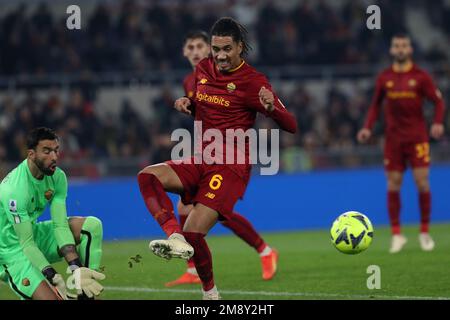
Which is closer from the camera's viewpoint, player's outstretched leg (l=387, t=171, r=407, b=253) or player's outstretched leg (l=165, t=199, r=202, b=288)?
player's outstretched leg (l=165, t=199, r=202, b=288)

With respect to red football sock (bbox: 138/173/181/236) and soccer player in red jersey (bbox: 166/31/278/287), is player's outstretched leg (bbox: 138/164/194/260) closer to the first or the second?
red football sock (bbox: 138/173/181/236)

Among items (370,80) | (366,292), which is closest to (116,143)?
(370,80)

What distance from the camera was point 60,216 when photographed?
27.0 ft

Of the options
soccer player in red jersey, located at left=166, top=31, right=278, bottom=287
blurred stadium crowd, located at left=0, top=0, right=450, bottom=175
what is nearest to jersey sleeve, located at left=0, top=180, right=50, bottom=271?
soccer player in red jersey, located at left=166, top=31, right=278, bottom=287

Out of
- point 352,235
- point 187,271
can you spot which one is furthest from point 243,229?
point 352,235

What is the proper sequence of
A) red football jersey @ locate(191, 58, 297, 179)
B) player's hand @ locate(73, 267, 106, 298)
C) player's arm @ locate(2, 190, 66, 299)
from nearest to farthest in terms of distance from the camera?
player's hand @ locate(73, 267, 106, 298) → player's arm @ locate(2, 190, 66, 299) → red football jersey @ locate(191, 58, 297, 179)

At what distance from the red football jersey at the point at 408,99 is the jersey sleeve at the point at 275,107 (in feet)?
13.4

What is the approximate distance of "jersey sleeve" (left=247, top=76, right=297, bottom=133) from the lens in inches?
333

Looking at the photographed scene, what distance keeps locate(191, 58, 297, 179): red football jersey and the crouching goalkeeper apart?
52.4 inches

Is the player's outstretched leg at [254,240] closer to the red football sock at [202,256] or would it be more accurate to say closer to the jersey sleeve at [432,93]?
the red football sock at [202,256]

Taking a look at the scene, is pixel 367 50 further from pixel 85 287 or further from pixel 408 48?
pixel 85 287

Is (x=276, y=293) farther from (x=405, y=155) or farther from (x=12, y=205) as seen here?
(x=405, y=155)

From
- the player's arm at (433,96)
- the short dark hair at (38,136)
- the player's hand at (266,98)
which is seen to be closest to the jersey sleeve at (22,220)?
the short dark hair at (38,136)

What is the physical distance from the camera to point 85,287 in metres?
7.70
